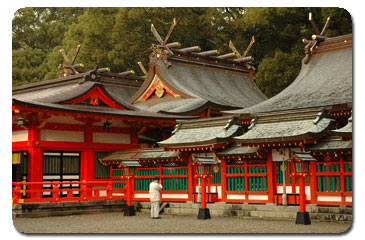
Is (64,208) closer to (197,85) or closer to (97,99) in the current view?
(97,99)

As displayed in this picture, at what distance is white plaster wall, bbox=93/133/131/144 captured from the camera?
2230 cm

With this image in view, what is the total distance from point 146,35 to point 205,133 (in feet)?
60.3

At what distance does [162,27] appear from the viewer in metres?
36.2

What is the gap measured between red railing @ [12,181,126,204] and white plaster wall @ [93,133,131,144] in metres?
1.82

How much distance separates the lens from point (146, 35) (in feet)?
119

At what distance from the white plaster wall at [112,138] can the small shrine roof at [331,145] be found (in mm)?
9339

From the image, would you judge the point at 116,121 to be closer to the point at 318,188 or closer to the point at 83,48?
the point at 318,188

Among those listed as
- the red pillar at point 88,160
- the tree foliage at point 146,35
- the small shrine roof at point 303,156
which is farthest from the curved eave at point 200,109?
the small shrine roof at point 303,156

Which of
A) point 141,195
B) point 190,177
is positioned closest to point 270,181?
point 190,177

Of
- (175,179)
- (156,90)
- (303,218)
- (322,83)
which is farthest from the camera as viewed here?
(156,90)

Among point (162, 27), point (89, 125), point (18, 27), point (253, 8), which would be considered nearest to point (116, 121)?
point (89, 125)

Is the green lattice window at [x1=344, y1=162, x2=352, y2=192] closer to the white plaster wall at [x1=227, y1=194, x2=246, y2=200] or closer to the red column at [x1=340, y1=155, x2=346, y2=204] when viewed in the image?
the red column at [x1=340, y1=155, x2=346, y2=204]

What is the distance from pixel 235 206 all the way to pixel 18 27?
964 inches

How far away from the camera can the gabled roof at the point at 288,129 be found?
623 inches
